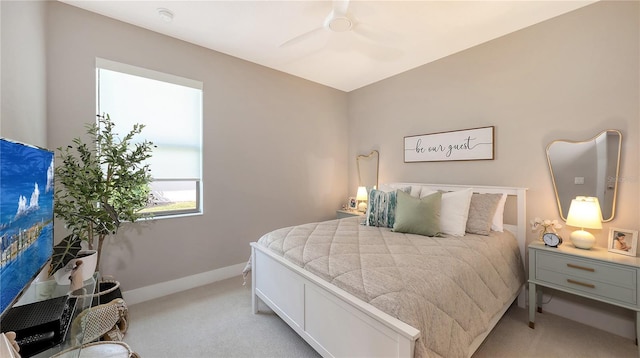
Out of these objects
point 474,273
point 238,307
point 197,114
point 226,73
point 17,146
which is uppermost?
point 226,73

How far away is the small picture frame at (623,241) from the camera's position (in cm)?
191

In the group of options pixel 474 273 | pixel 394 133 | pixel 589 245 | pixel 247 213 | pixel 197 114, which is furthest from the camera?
pixel 394 133

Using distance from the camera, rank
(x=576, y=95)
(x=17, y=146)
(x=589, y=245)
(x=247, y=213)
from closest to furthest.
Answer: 1. (x=17, y=146)
2. (x=589, y=245)
3. (x=576, y=95)
4. (x=247, y=213)

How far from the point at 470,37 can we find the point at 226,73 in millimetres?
2770

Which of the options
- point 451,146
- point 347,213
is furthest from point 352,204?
point 451,146

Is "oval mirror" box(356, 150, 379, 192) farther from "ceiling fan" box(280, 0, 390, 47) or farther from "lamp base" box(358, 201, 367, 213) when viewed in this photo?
"ceiling fan" box(280, 0, 390, 47)

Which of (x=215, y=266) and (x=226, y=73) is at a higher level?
(x=226, y=73)

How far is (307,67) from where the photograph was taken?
3.42m

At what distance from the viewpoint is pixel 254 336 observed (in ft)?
6.64

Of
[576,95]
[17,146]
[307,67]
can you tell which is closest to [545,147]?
[576,95]

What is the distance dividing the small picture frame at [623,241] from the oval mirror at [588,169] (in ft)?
0.47

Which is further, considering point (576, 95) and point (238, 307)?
point (238, 307)

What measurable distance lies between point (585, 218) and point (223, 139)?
3534mm

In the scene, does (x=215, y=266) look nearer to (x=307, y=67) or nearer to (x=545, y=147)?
(x=307, y=67)
